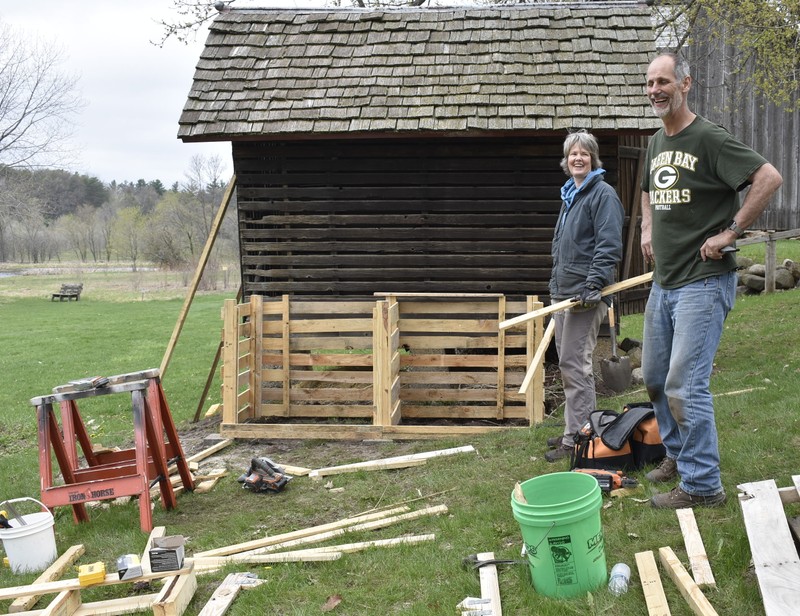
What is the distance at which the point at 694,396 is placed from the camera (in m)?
3.78

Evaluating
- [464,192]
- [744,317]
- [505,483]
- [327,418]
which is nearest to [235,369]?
[327,418]

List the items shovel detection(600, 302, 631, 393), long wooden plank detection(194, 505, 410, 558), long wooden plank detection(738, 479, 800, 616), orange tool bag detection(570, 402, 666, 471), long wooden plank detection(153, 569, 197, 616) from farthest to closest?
shovel detection(600, 302, 631, 393) → orange tool bag detection(570, 402, 666, 471) → long wooden plank detection(194, 505, 410, 558) → long wooden plank detection(153, 569, 197, 616) → long wooden plank detection(738, 479, 800, 616)

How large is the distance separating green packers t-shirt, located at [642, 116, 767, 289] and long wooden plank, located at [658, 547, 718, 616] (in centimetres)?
136

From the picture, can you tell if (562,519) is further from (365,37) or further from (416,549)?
(365,37)

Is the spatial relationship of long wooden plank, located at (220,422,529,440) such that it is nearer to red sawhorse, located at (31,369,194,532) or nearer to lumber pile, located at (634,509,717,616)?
red sawhorse, located at (31,369,194,532)

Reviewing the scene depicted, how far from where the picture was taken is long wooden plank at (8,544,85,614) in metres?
3.93

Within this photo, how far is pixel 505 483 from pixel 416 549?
1.19 meters

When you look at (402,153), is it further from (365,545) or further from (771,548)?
(771,548)

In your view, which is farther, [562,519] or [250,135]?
[250,135]

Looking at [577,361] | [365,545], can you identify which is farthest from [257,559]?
[577,361]

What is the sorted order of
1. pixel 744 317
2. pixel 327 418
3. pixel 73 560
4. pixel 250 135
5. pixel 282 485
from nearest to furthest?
pixel 73 560 → pixel 282 485 → pixel 327 418 → pixel 250 135 → pixel 744 317

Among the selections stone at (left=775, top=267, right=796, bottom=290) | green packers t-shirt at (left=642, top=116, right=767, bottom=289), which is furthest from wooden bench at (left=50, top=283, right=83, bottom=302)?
green packers t-shirt at (left=642, top=116, right=767, bottom=289)

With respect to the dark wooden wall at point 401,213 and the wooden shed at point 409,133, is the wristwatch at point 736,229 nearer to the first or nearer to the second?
the wooden shed at point 409,133

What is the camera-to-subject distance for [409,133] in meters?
8.58
